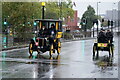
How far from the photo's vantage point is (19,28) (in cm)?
3678

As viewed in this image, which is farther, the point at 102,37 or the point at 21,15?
the point at 21,15

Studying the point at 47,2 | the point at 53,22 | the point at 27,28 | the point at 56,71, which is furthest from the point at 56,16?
the point at 56,71

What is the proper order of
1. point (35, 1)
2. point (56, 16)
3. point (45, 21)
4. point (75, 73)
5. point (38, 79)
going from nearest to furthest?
1. point (38, 79)
2. point (75, 73)
3. point (45, 21)
4. point (35, 1)
5. point (56, 16)

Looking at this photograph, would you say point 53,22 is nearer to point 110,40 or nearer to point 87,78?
point 110,40

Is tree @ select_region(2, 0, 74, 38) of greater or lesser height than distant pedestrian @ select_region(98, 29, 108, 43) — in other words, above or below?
above

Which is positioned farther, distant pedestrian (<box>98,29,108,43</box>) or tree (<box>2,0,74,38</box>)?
tree (<box>2,0,74,38</box>)

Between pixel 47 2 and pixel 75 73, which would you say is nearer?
pixel 75 73

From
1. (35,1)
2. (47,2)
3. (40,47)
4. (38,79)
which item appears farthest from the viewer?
(47,2)

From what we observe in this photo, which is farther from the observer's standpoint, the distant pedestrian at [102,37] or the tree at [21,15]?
the tree at [21,15]

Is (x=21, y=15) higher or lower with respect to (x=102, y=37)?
higher

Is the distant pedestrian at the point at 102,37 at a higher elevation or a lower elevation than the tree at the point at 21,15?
lower

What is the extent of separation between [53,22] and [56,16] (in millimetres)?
40702

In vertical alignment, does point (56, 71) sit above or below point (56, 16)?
below

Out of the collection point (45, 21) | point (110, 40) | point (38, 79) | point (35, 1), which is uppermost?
point (35, 1)
